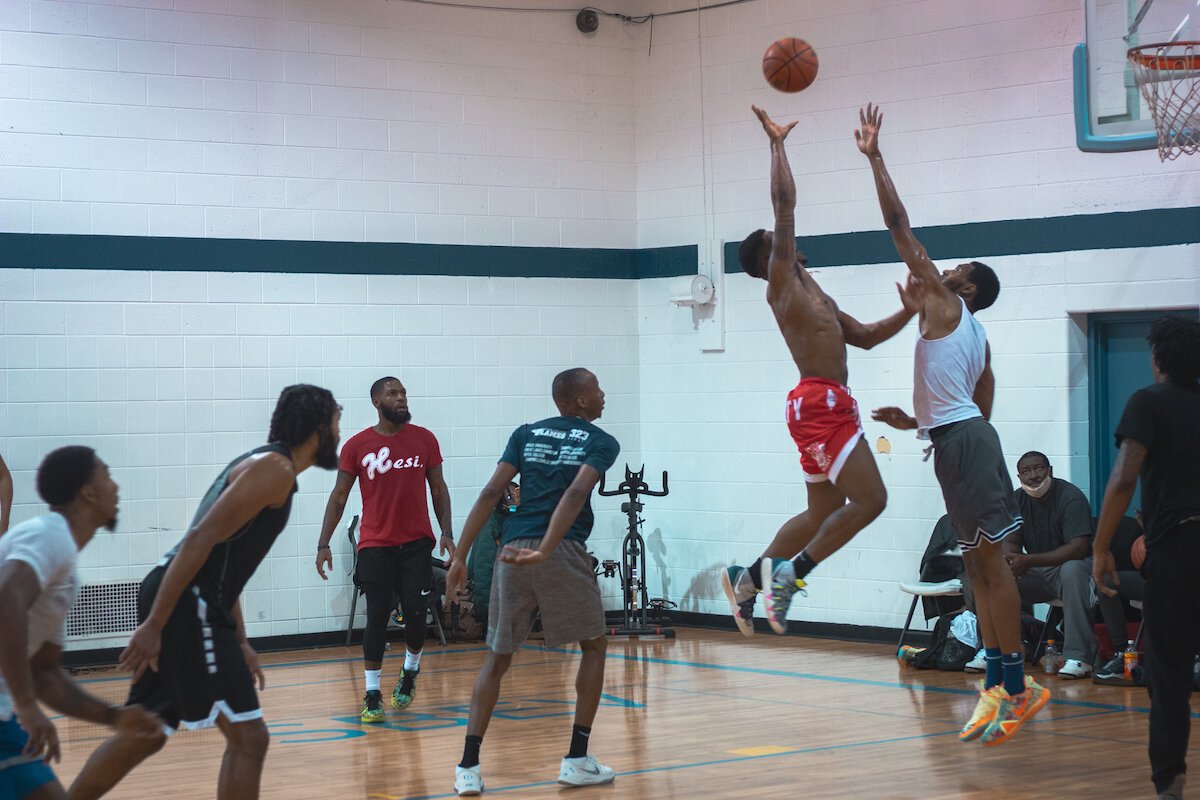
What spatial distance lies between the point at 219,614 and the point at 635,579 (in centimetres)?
789

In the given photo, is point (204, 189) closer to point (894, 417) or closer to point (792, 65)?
point (792, 65)

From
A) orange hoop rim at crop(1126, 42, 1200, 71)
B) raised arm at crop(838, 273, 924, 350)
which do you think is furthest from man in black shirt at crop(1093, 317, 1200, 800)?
orange hoop rim at crop(1126, 42, 1200, 71)

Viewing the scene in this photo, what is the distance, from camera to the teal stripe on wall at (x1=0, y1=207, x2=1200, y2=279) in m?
10.4

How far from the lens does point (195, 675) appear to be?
15.4 ft

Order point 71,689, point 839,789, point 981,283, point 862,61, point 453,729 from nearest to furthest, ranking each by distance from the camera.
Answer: point 71,689, point 839,789, point 981,283, point 453,729, point 862,61

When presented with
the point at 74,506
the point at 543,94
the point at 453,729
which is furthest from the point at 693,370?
the point at 74,506

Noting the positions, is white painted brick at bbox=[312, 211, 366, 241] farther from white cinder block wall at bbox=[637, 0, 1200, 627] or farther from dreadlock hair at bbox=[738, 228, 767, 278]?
dreadlock hair at bbox=[738, 228, 767, 278]

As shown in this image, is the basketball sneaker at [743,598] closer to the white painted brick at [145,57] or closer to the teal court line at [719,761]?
the teal court line at [719,761]

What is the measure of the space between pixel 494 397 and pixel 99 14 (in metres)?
4.46

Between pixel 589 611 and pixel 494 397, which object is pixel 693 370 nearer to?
Result: pixel 494 397

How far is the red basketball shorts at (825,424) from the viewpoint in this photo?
6715mm

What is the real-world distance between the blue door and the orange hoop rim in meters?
2.54

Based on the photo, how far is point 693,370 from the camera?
13.0 meters

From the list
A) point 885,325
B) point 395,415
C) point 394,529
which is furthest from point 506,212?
point 885,325
